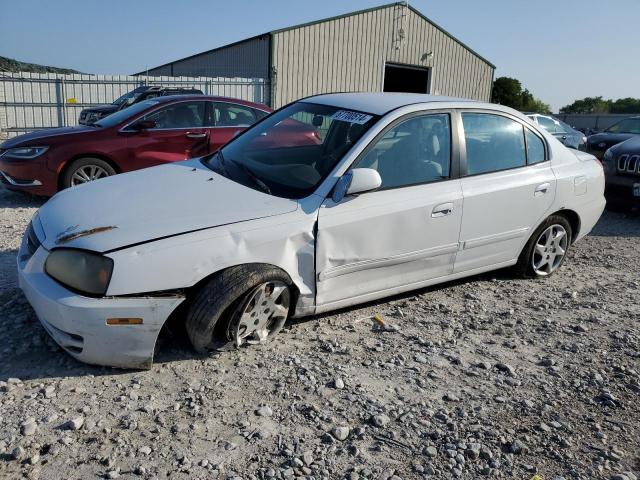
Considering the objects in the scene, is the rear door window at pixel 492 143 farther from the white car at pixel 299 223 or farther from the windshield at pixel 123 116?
the windshield at pixel 123 116

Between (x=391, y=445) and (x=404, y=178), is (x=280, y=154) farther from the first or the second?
(x=391, y=445)

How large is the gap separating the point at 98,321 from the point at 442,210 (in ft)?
7.94

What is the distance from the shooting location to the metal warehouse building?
23.2 m

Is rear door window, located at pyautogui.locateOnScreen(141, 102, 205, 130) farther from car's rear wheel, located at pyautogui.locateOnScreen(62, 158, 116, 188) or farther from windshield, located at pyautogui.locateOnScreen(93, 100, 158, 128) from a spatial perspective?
car's rear wheel, located at pyautogui.locateOnScreen(62, 158, 116, 188)

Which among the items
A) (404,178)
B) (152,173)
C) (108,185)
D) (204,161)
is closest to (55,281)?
(108,185)

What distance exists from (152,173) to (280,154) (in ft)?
3.20

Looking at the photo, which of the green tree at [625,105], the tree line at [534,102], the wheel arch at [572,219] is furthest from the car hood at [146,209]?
the green tree at [625,105]

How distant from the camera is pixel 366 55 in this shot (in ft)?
83.0

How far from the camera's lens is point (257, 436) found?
2777 millimetres

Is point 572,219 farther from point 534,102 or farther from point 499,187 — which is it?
point 534,102

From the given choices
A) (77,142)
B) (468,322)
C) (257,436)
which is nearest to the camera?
(257,436)

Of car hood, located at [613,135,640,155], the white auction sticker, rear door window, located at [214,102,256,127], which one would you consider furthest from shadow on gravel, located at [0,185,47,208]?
car hood, located at [613,135,640,155]

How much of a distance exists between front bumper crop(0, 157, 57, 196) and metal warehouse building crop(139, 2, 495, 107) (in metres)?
16.2

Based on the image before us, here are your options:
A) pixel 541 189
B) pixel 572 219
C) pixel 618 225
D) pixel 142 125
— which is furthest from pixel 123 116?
pixel 618 225
